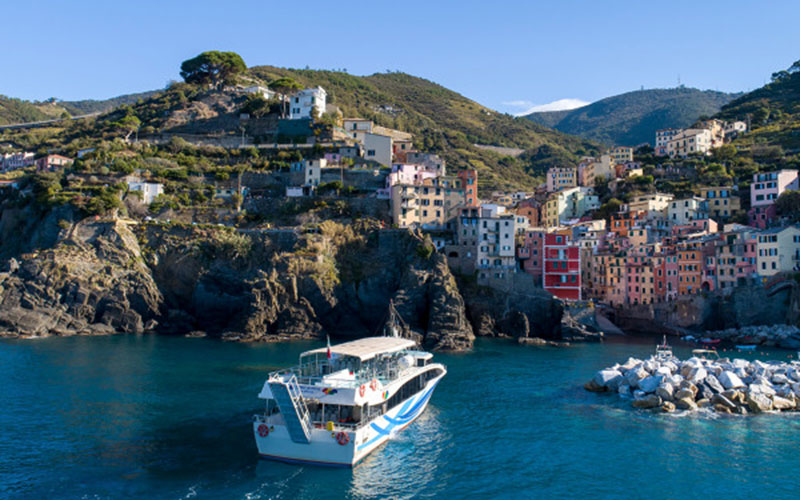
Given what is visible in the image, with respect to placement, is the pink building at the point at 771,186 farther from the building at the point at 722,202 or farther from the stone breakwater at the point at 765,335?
the stone breakwater at the point at 765,335

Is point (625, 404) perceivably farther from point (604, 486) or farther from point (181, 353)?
point (181, 353)

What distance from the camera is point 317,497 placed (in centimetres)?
2255

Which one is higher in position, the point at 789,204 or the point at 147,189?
the point at 147,189

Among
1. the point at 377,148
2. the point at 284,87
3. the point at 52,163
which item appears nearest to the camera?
the point at 377,148

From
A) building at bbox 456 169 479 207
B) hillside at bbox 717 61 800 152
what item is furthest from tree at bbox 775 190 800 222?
building at bbox 456 169 479 207

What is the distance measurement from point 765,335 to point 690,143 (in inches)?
2216

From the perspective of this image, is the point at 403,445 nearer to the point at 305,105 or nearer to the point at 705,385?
the point at 705,385

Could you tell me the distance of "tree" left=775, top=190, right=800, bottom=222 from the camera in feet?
245

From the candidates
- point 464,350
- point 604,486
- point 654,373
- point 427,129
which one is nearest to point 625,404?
point 654,373

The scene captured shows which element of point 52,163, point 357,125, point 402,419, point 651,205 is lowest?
point 402,419

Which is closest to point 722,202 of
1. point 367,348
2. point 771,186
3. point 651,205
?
point 771,186

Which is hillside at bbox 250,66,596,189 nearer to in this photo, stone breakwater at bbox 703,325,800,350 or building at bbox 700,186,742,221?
building at bbox 700,186,742,221

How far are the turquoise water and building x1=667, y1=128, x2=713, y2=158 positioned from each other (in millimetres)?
78558

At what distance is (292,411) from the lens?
25203 mm
